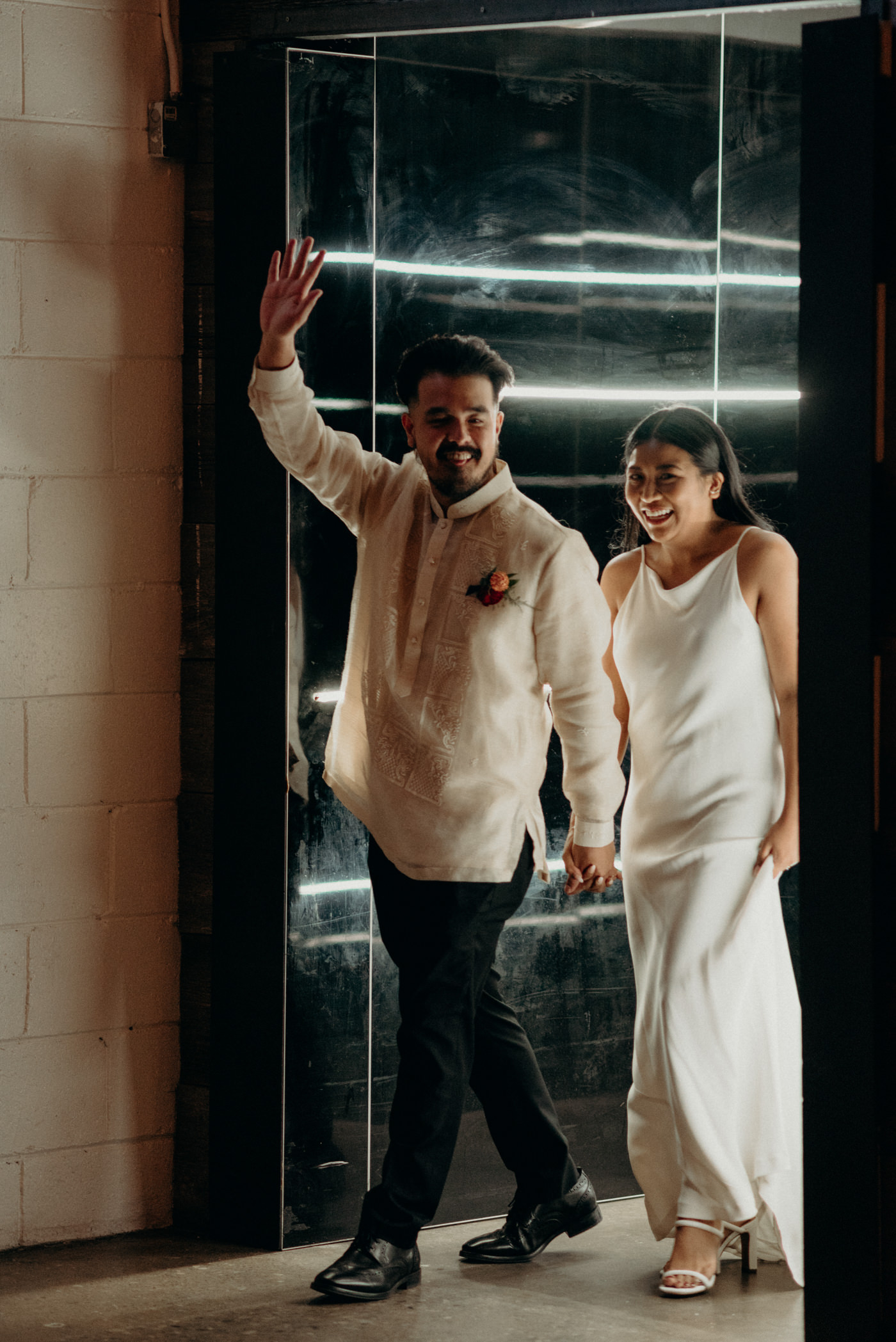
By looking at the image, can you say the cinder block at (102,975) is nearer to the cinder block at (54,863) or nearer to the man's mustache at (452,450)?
the cinder block at (54,863)

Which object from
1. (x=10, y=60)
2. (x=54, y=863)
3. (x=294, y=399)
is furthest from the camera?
(x=54, y=863)

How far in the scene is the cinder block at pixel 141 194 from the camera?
10.7 feet

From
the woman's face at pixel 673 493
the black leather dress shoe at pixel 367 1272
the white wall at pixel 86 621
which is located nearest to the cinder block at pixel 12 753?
the white wall at pixel 86 621

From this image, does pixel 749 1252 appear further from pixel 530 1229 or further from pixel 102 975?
pixel 102 975

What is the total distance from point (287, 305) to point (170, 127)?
0.53m

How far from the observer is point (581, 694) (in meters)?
3.07

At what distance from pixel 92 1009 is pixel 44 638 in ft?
2.52

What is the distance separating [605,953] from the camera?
3.43m

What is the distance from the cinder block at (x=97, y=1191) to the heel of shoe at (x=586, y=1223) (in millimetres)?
855

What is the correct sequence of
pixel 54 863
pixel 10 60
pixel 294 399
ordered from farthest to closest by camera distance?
1. pixel 54 863
2. pixel 10 60
3. pixel 294 399

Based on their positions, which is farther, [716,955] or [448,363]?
[448,363]

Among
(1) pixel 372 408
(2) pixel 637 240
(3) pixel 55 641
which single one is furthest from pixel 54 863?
(2) pixel 637 240

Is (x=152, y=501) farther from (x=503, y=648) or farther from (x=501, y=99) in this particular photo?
(x=501, y=99)

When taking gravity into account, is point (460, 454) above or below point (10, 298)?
below
